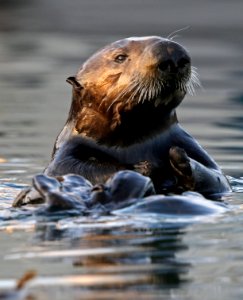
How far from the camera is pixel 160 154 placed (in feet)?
23.7

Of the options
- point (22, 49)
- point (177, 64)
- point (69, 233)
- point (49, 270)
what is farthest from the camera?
point (22, 49)

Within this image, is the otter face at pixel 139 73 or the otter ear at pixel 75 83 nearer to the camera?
the otter face at pixel 139 73

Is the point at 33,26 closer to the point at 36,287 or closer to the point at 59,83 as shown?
the point at 59,83

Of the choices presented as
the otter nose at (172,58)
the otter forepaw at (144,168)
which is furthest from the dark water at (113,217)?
the otter nose at (172,58)

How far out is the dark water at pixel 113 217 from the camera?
467 cm

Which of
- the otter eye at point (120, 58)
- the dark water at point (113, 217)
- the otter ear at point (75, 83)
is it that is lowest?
the dark water at point (113, 217)

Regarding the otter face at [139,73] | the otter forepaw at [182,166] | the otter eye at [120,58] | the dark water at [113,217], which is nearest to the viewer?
the dark water at [113,217]

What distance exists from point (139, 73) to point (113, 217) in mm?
1498

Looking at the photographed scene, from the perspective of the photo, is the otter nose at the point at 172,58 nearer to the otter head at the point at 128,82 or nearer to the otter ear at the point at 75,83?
the otter head at the point at 128,82

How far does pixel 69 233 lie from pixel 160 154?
1697 mm

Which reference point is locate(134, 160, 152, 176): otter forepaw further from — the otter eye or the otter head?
the otter eye

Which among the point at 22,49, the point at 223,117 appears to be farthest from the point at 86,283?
the point at 22,49

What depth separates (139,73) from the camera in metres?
7.12

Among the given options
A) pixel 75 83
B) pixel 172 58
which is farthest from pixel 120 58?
pixel 172 58
